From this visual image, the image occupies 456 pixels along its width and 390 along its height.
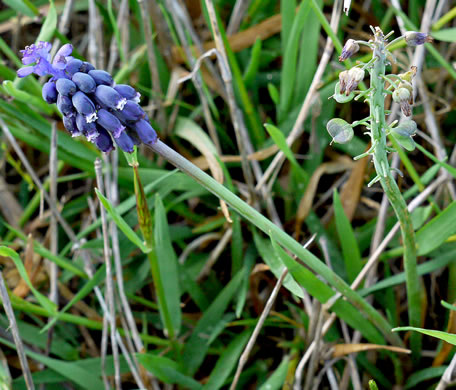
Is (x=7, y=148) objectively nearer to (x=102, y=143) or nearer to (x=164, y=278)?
(x=164, y=278)

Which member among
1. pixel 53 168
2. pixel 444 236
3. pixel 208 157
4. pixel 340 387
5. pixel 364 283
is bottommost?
pixel 340 387

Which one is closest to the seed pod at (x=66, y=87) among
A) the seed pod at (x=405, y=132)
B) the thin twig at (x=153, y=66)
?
the seed pod at (x=405, y=132)

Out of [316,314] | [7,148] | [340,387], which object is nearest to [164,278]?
[316,314]

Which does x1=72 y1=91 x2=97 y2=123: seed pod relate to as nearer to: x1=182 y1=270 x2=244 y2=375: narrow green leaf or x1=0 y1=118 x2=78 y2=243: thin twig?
x1=0 y1=118 x2=78 y2=243: thin twig

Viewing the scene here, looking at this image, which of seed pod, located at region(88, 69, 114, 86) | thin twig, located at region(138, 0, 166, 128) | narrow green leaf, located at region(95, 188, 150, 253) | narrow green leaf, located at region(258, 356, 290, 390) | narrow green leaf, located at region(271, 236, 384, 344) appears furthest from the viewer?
thin twig, located at region(138, 0, 166, 128)

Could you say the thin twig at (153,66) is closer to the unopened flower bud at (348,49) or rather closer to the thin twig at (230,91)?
the thin twig at (230,91)

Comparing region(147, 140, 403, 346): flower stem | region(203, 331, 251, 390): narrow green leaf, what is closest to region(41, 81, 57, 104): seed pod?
region(147, 140, 403, 346): flower stem
